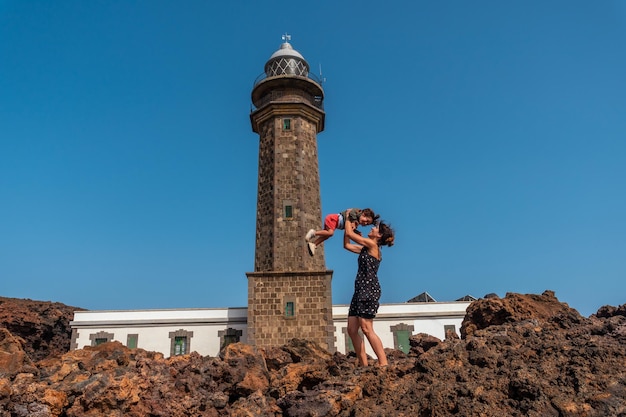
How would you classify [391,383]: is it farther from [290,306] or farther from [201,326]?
[201,326]

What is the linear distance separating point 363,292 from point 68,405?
356cm

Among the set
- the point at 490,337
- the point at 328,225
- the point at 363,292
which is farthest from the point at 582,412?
the point at 328,225

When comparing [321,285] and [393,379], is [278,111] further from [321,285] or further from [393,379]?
[393,379]

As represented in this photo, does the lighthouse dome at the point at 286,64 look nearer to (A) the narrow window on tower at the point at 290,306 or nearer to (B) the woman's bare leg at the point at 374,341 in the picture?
(A) the narrow window on tower at the point at 290,306

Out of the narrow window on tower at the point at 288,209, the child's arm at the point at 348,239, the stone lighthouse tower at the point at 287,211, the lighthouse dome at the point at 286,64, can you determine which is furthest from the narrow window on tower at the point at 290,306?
the child's arm at the point at 348,239

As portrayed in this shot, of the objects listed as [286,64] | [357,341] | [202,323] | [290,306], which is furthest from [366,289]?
[286,64]

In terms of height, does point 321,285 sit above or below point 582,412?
above

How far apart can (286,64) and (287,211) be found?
24.4 feet

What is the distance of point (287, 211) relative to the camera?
21.0m

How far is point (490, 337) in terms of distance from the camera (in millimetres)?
5770

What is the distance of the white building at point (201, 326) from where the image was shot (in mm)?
21344

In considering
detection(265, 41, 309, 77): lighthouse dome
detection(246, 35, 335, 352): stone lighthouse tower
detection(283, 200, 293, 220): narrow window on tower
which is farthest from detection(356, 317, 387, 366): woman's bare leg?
detection(265, 41, 309, 77): lighthouse dome

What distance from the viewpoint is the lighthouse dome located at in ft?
78.7

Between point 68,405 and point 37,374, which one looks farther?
point 37,374
